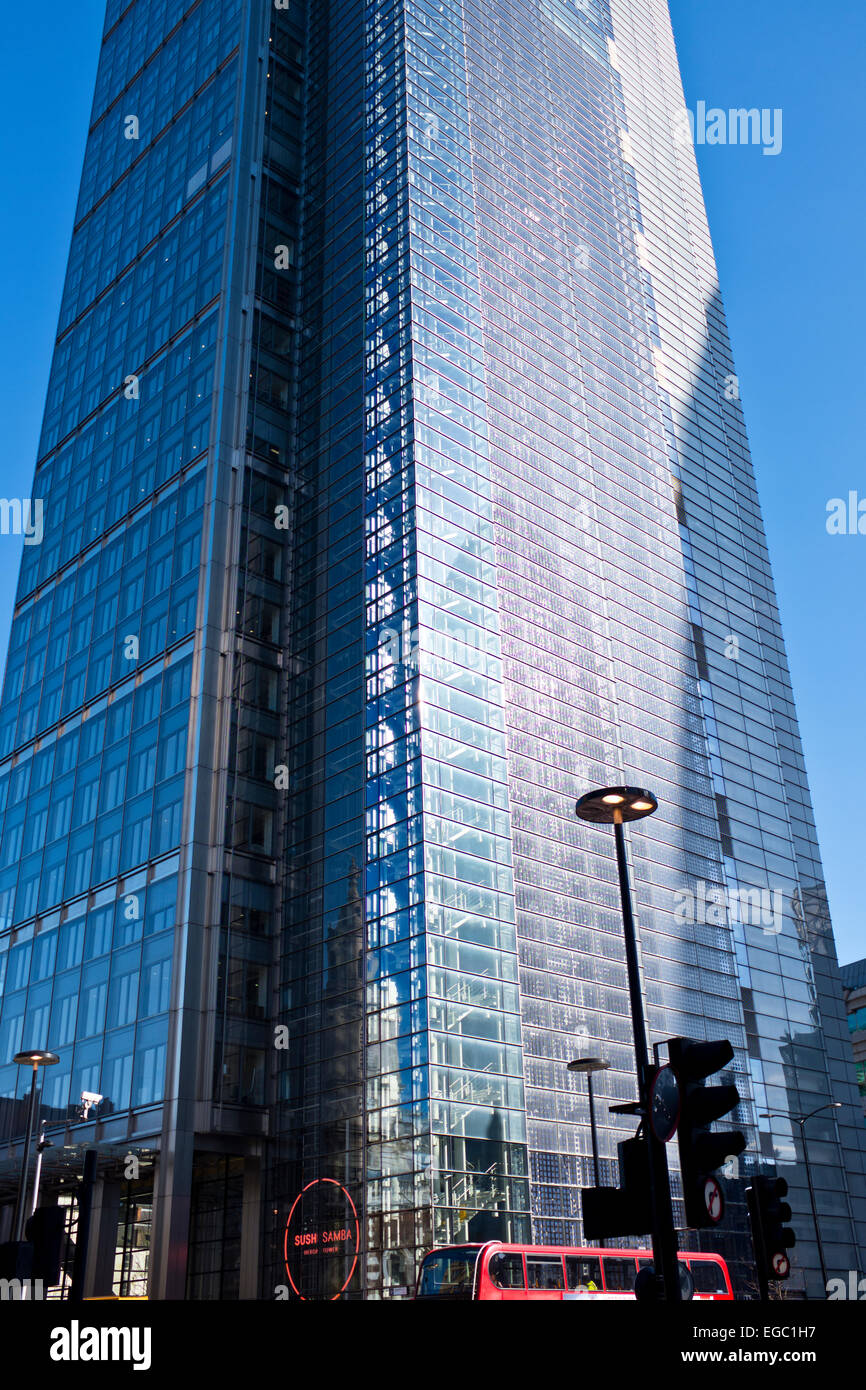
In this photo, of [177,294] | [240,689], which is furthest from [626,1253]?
[177,294]

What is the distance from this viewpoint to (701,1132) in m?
7.69

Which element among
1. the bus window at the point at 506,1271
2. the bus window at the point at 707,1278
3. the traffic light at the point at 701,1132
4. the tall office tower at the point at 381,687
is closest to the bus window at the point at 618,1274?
the bus window at the point at 506,1271

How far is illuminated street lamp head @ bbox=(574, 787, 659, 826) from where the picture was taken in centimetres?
1445

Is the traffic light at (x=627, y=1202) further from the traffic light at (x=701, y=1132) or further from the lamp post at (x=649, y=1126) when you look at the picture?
the traffic light at (x=701, y=1132)

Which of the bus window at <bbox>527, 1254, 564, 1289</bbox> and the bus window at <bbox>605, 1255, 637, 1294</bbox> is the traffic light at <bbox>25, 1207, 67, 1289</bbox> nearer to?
the bus window at <bbox>527, 1254, 564, 1289</bbox>

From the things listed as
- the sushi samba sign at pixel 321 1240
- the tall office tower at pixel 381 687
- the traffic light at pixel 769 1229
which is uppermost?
the tall office tower at pixel 381 687

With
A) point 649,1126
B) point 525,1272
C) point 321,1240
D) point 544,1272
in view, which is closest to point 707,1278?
point 321,1240

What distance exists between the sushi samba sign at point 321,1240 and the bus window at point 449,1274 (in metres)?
10.8

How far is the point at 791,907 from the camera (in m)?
66.3

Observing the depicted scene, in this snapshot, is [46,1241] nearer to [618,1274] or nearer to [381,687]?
[618,1274]

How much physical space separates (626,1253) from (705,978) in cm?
3073

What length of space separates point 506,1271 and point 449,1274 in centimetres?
256

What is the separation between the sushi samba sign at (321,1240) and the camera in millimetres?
38812

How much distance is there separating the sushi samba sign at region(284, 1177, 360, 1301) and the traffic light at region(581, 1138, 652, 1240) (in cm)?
3262
